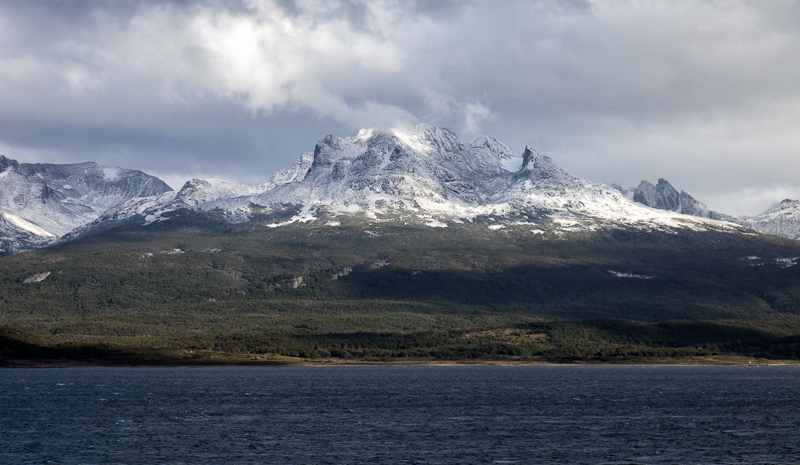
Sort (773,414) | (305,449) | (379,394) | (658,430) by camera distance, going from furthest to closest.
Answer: (379,394), (773,414), (658,430), (305,449)

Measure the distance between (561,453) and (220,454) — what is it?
142ft

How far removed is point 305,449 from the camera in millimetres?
101375

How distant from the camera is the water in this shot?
96375 millimetres

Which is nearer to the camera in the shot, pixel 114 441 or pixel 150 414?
pixel 114 441

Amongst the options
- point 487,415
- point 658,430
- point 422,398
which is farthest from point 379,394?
point 658,430

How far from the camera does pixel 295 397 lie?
173875 mm

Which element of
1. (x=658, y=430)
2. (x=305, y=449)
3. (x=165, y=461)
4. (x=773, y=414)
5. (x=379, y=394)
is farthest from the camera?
(x=379, y=394)

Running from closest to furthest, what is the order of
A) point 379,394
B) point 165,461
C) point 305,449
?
point 165,461
point 305,449
point 379,394

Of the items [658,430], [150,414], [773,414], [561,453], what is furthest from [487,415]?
[150,414]

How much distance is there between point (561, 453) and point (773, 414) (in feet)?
196

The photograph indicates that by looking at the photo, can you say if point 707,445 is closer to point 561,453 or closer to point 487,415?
point 561,453

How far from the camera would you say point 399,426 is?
405 feet

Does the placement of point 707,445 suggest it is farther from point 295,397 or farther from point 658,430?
point 295,397

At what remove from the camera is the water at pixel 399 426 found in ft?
316
